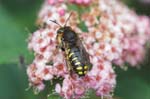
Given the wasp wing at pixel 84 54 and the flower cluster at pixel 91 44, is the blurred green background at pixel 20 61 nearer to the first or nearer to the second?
the flower cluster at pixel 91 44

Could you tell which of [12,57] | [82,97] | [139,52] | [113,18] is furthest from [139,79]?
[12,57]

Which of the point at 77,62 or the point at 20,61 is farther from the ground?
the point at 20,61

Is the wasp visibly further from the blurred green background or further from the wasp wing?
the blurred green background

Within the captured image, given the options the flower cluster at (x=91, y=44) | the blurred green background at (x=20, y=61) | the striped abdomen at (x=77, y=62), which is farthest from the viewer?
the blurred green background at (x=20, y=61)

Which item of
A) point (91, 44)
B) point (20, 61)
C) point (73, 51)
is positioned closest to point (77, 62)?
point (73, 51)

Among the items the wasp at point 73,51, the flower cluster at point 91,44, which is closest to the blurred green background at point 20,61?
the flower cluster at point 91,44

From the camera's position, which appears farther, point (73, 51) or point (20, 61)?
point (20, 61)

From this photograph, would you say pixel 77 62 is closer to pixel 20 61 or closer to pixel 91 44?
pixel 91 44
